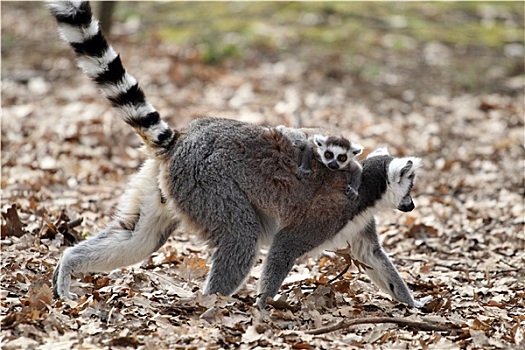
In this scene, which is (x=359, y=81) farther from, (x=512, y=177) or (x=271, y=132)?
(x=271, y=132)

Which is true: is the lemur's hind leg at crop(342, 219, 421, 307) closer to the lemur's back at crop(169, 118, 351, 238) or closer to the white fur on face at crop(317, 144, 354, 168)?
the lemur's back at crop(169, 118, 351, 238)

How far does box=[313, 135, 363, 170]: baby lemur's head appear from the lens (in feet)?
20.6

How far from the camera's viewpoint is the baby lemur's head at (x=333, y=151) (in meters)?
6.28

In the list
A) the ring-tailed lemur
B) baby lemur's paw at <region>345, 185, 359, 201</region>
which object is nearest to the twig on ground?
the ring-tailed lemur

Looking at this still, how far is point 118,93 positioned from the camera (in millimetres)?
6035

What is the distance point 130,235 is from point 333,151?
1827 millimetres

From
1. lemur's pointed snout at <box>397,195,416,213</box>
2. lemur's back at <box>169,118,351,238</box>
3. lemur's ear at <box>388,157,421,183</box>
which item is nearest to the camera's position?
lemur's back at <box>169,118,351,238</box>

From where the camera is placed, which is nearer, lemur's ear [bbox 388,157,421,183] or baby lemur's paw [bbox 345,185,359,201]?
baby lemur's paw [bbox 345,185,359,201]

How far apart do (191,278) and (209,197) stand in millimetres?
1280

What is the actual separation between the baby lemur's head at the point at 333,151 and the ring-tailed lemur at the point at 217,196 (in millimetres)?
132

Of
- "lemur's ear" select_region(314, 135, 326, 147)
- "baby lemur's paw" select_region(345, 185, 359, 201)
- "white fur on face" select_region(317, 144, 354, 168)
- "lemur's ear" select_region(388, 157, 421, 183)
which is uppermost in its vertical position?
"lemur's ear" select_region(314, 135, 326, 147)

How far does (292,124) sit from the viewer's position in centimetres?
1194

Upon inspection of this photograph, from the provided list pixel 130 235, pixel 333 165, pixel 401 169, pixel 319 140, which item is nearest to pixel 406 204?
pixel 401 169

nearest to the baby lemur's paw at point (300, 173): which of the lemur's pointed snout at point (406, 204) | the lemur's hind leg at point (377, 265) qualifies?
the lemur's hind leg at point (377, 265)
